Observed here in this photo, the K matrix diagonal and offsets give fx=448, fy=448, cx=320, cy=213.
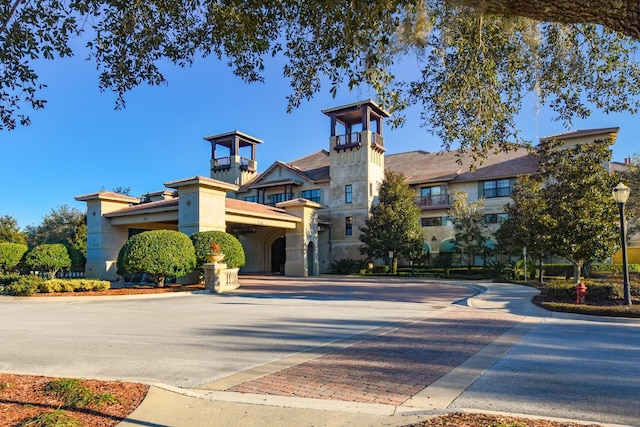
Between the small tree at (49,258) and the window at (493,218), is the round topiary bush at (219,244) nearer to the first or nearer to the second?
the small tree at (49,258)

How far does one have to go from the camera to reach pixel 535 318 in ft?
37.9

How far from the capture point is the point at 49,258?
24.7m

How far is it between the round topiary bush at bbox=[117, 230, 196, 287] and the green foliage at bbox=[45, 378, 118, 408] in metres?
14.7

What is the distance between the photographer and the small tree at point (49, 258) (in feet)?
80.5

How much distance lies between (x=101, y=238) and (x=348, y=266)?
18.4 m

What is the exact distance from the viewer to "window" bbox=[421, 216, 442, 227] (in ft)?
127

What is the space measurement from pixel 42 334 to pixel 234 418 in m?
7.32

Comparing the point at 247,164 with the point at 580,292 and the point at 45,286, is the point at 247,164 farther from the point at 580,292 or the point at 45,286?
the point at 580,292

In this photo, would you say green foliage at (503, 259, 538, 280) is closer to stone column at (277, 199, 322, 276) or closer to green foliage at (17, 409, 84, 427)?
stone column at (277, 199, 322, 276)

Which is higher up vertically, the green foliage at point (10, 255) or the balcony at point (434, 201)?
the balcony at point (434, 201)

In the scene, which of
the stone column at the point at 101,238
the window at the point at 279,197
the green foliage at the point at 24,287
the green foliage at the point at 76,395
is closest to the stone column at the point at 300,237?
the window at the point at 279,197

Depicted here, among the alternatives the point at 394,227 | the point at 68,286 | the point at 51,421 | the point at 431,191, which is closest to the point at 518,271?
the point at 394,227

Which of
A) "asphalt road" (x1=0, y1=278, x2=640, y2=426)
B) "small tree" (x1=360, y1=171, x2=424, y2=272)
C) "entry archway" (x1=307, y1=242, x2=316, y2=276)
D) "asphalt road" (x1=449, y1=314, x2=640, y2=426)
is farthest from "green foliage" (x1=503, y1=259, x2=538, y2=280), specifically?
"asphalt road" (x1=449, y1=314, x2=640, y2=426)

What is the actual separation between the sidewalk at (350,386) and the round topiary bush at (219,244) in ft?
43.4
